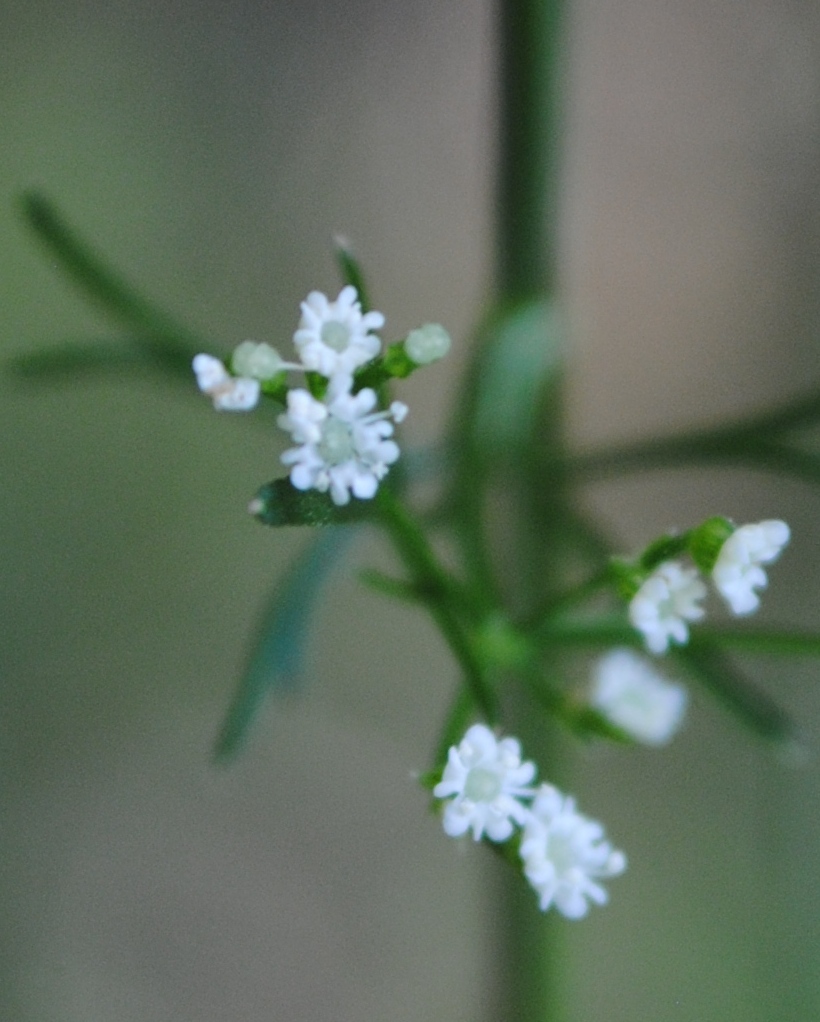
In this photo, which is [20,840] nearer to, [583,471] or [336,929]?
[336,929]

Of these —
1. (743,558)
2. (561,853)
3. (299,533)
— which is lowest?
(299,533)

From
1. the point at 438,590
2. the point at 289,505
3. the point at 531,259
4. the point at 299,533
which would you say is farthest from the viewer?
the point at 299,533

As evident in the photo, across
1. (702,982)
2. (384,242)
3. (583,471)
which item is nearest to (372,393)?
(583,471)

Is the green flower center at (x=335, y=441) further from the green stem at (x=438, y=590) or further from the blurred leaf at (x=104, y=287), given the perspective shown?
the blurred leaf at (x=104, y=287)

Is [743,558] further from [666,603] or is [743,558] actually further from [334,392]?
[334,392]

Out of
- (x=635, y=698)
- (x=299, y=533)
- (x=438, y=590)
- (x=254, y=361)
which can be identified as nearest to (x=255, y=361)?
(x=254, y=361)

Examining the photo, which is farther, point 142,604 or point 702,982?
point 142,604

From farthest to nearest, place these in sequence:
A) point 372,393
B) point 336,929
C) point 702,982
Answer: point 336,929, point 702,982, point 372,393
